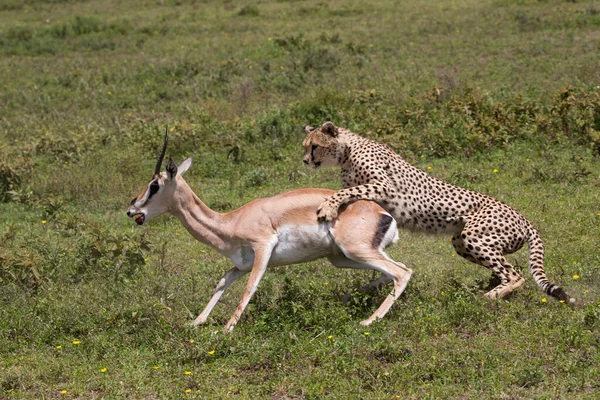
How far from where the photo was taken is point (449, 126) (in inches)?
497

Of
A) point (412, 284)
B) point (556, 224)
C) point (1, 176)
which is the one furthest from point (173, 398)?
point (1, 176)

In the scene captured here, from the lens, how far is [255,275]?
7359mm

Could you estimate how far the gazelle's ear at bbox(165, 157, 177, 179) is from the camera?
7.55 metres

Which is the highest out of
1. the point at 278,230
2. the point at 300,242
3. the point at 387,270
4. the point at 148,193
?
the point at 148,193

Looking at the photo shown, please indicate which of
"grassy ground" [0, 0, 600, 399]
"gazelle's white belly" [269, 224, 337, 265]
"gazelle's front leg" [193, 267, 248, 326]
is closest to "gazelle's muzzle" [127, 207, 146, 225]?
"grassy ground" [0, 0, 600, 399]

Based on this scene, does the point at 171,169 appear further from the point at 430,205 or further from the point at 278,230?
the point at 430,205

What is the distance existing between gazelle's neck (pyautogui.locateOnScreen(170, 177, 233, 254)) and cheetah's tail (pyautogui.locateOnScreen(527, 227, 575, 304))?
2.48 m

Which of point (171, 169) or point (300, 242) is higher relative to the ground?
point (171, 169)

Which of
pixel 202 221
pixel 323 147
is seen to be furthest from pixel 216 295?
pixel 323 147

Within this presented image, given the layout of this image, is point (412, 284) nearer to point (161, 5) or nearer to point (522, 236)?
point (522, 236)

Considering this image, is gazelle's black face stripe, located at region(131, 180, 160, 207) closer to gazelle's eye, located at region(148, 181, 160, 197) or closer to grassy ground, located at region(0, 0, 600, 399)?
gazelle's eye, located at region(148, 181, 160, 197)

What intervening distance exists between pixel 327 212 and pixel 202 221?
105 cm

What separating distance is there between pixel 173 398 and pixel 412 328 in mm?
1900

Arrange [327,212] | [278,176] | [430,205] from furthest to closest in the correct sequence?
1. [278,176]
2. [430,205]
3. [327,212]
